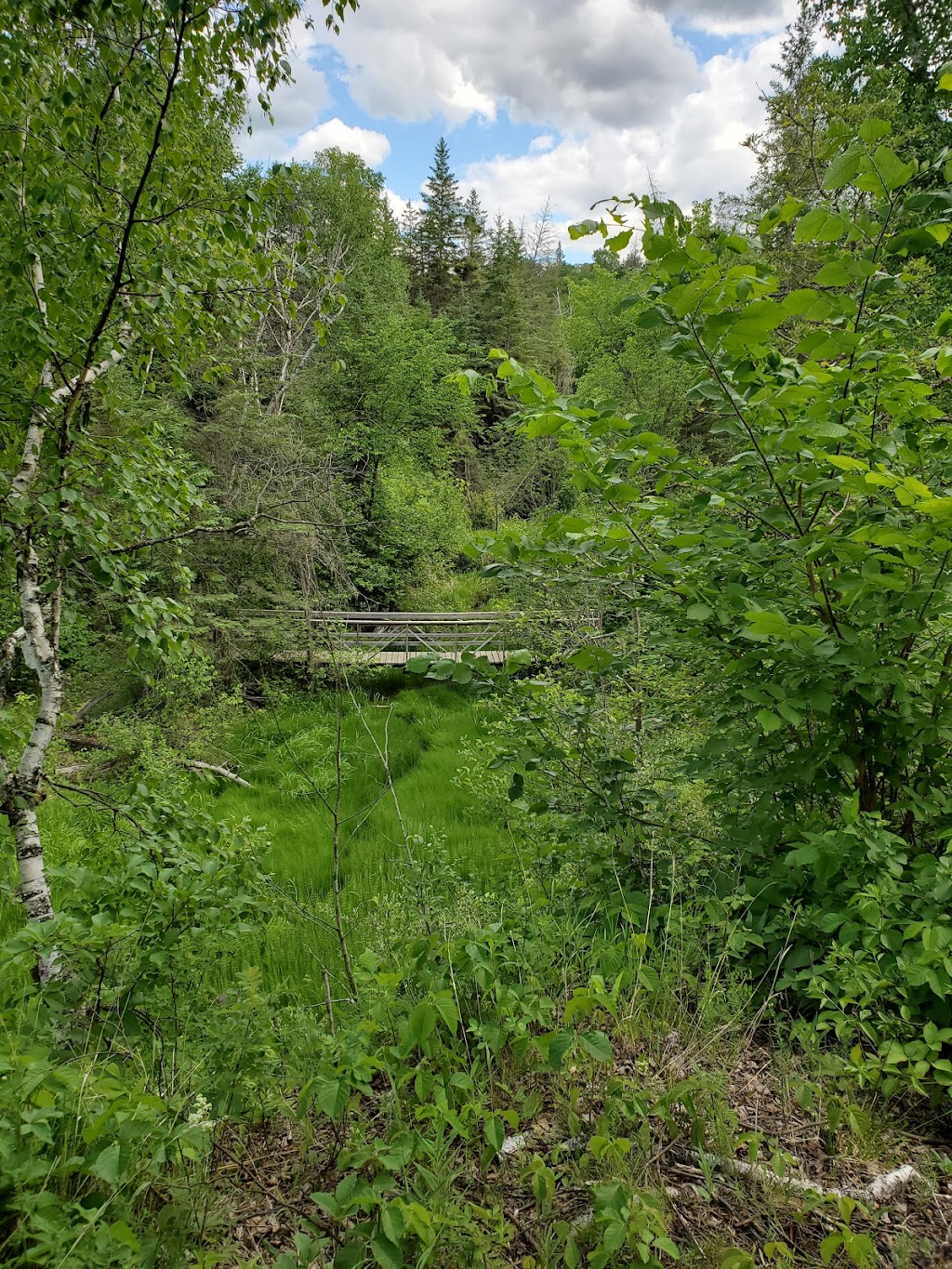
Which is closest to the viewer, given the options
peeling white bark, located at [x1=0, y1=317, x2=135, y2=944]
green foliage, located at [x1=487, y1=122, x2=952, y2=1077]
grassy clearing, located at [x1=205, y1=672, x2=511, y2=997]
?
green foliage, located at [x1=487, y1=122, x2=952, y2=1077]

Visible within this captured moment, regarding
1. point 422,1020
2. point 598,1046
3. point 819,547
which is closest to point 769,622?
point 819,547

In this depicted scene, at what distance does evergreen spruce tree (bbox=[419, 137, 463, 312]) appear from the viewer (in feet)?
90.2

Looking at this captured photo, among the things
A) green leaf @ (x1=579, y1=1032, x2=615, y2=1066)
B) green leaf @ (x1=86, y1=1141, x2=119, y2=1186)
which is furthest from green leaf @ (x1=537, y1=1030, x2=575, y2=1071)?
green leaf @ (x1=86, y1=1141, x2=119, y2=1186)

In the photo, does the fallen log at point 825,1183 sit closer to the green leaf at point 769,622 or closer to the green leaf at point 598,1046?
the green leaf at point 598,1046

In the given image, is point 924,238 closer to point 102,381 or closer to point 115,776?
point 102,381

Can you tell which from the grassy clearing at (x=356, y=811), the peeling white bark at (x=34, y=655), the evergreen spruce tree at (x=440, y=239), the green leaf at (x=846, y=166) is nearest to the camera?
the green leaf at (x=846, y=166)

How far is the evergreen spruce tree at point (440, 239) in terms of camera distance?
90.2ft

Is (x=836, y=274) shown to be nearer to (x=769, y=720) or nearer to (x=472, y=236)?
(x=769, y=720)

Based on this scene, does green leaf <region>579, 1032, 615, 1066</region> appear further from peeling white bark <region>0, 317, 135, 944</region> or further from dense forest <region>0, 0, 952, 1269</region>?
peeling white bark <region>0, 317, 135, 944</region>

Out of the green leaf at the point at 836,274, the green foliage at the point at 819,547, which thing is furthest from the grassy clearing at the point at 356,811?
the green leaf at the point at 836,274

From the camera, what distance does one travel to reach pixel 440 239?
91.7 ft

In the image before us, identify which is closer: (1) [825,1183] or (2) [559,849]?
(1) [825,1183]

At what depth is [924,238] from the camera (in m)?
1.64

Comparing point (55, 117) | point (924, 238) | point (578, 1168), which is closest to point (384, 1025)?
point (578, 1168)
